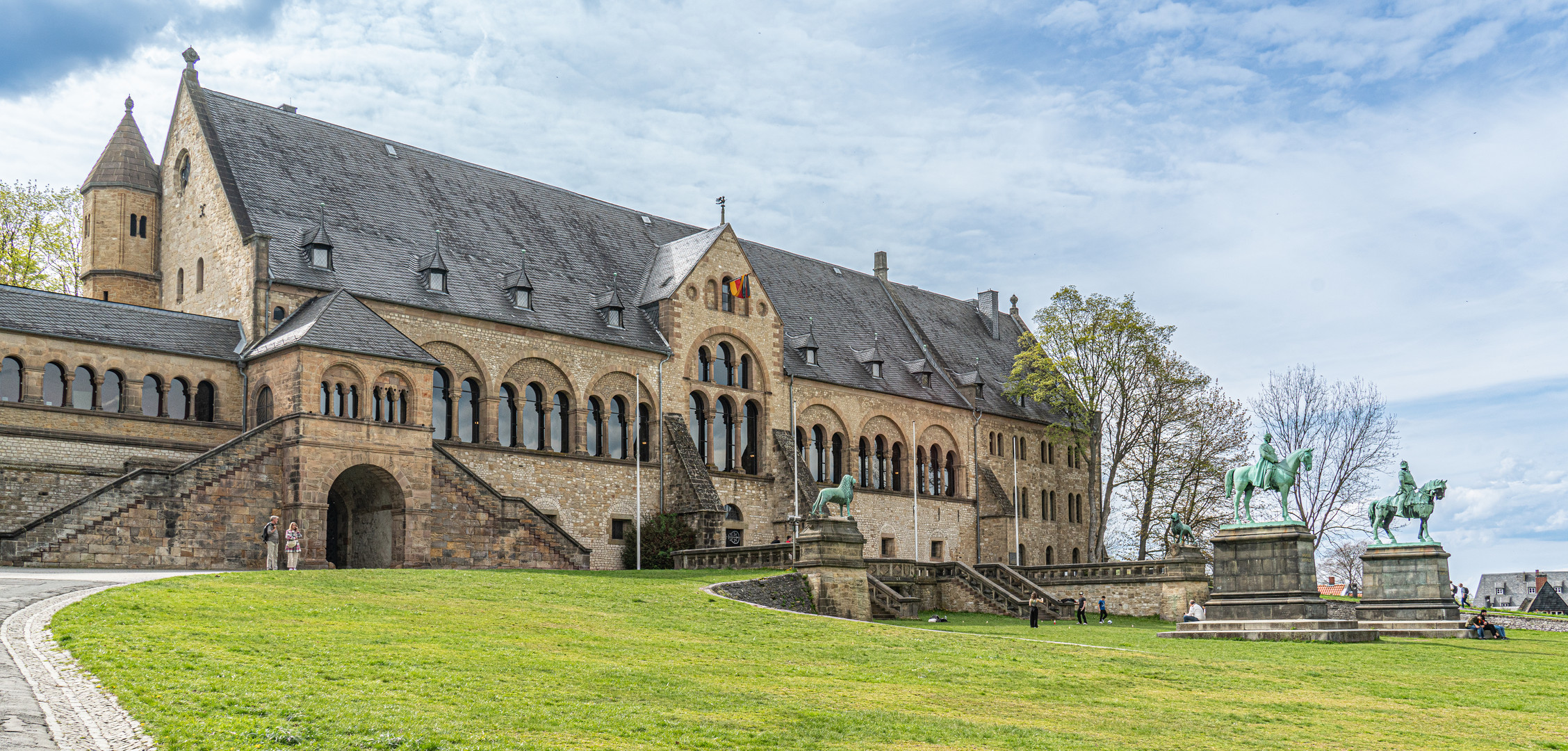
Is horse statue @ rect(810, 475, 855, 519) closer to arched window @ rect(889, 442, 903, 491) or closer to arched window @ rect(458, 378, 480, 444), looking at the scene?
arched window @ rect(458, 378, 480, 444)

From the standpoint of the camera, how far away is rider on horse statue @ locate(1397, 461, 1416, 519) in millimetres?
38656

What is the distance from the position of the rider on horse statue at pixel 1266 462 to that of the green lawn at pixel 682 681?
6.15m

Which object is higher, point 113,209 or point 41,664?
point 113,209

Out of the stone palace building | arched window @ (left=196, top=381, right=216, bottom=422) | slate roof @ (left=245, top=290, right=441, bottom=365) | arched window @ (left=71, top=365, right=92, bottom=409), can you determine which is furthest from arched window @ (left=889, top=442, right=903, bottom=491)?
arched window @ (left=71, top=365, right=92, bottom=409)

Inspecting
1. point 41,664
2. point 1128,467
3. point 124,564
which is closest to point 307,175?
point 124,564

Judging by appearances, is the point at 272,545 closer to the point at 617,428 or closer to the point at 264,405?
the point at 264,405

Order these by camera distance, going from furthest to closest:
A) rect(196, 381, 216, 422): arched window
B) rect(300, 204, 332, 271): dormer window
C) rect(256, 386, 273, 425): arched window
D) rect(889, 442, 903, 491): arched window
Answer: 1. rect(889, 442, 903, 491): arched window
2. rect(300, 204, 332, 271): dormer window
3. rect(196, 381, 216, 422): arched window
4. rect(256, 386, 273, 425): arched window

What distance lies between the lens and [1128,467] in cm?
6338

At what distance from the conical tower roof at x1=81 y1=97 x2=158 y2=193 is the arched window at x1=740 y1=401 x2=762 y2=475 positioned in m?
23.2

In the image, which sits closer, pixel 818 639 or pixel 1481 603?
pixel 818 639

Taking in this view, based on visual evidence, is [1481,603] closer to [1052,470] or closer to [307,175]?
[1052,470]

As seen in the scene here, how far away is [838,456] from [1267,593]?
26.7 metres

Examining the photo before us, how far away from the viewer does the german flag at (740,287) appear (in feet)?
170

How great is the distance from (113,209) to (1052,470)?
148 ft
